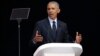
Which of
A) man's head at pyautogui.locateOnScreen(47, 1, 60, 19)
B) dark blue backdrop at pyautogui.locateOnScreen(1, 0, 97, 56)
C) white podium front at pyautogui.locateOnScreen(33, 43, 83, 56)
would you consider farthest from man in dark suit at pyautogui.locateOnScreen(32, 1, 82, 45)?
dark blue backdrop at pyautogui.locateOnScreen(1, 0, 97, 56)

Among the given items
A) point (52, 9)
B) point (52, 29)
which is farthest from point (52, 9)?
point (52, 29)

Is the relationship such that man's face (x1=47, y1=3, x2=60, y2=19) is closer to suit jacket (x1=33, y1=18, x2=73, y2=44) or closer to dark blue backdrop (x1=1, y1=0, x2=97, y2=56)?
suit jacket (x1=33, y1=18, x2=73, y2=44)

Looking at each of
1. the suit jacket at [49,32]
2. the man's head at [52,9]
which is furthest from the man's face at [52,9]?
the suit jacket at [49,32]

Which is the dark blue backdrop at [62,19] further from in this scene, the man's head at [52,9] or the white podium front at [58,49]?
the white podium front at [58,49]

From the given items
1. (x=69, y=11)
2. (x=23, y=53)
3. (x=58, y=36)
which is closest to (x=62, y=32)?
(x=58, y=36)

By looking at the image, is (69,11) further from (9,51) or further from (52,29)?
(52,29)

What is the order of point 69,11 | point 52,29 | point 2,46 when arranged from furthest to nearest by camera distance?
point 2,46
point 69,11
point 52,29

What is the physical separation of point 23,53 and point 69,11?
1.01m

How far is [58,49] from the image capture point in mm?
2080

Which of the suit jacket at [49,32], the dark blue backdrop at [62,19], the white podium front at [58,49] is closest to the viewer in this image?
the white podium front at [58,49]

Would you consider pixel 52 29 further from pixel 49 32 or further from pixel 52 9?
pixel 52 9

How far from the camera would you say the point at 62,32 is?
3.27 m

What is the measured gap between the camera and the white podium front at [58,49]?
206 centimetres

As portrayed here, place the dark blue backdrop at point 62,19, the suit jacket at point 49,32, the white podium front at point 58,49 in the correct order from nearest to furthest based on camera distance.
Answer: the white podium front at point 58,49 < the suit jacket at point 49,32 < the dark blue backdrop at point 62,19
